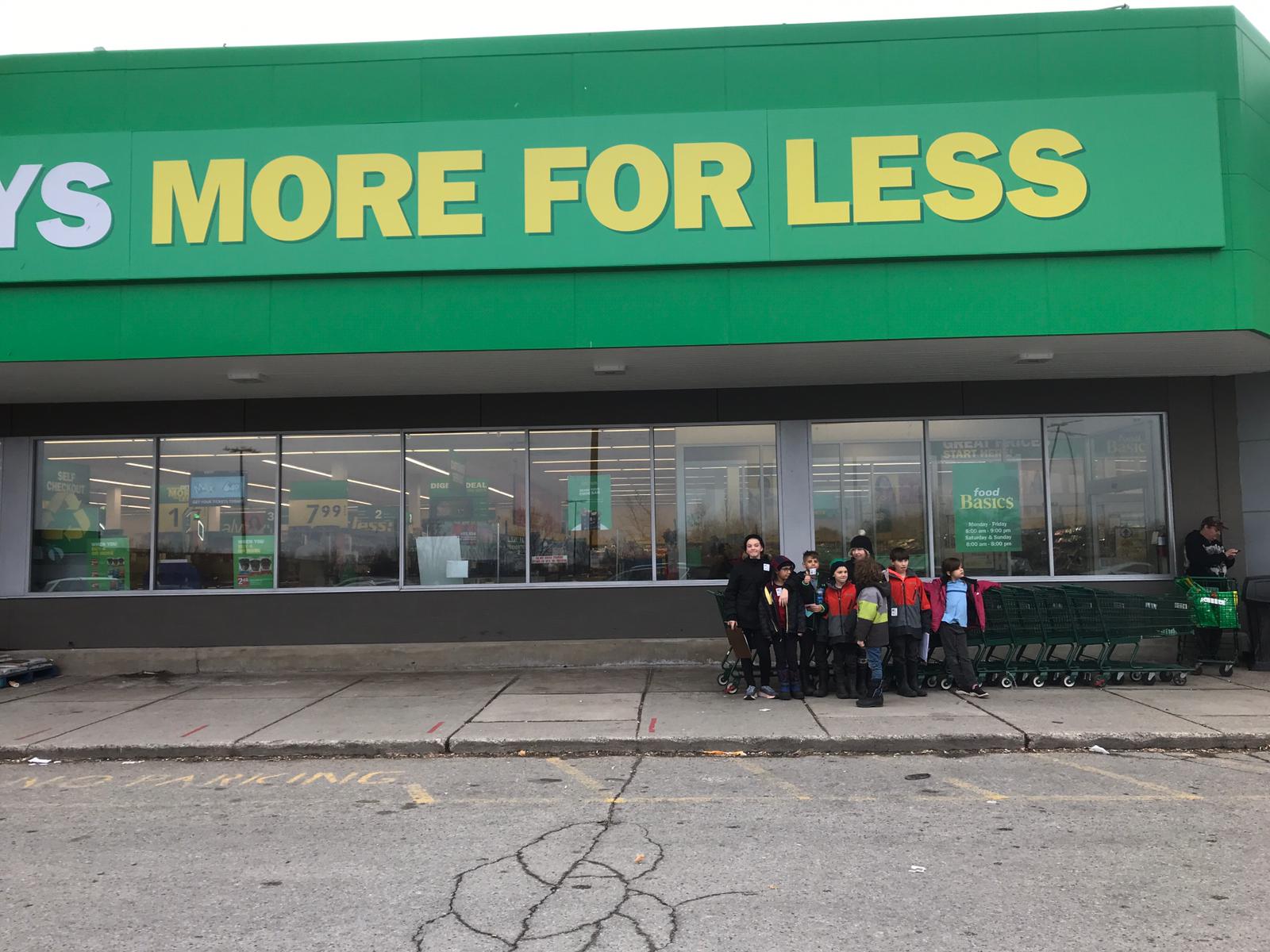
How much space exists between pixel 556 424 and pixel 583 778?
622 centimetres

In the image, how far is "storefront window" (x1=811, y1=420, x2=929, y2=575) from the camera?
40.7 ft

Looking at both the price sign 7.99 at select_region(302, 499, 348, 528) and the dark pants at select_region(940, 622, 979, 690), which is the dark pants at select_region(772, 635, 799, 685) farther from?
the price sign 7.99 at select_region(302, 499, 348, 528)

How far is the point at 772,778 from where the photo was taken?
700 cm

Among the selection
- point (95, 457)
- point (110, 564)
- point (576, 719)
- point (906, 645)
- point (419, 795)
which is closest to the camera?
point (419, 795)

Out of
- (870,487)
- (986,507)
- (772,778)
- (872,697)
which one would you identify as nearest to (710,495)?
(870,487)

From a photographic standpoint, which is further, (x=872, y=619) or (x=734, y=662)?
(x=734, y=662)

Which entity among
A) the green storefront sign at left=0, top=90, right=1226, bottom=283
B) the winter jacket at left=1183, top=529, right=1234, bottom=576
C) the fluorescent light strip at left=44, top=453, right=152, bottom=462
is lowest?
the winter jacket at left=1183, top=529, right=1234, bottom=576

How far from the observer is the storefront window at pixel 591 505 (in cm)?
1238

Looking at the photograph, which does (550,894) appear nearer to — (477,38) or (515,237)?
(515,237)

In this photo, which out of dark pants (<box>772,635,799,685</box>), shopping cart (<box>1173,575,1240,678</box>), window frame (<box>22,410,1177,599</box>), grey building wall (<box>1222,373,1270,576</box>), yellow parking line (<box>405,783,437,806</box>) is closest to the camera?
yellow parking line (<box>405,783,437,806</box>)

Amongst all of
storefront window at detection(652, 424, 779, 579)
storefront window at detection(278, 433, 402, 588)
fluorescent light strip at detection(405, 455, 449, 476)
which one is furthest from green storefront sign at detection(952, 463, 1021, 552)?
storefront window at detection(278, 433, 402, 588)

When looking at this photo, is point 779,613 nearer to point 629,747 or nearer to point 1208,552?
point 629,747

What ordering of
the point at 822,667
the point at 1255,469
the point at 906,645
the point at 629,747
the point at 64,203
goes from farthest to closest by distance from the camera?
the point at 1255,469
the point at 64,203
the point at 822,667
the point at 906,645
the point at 629,747

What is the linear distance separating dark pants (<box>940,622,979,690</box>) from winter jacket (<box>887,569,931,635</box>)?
511 mm
